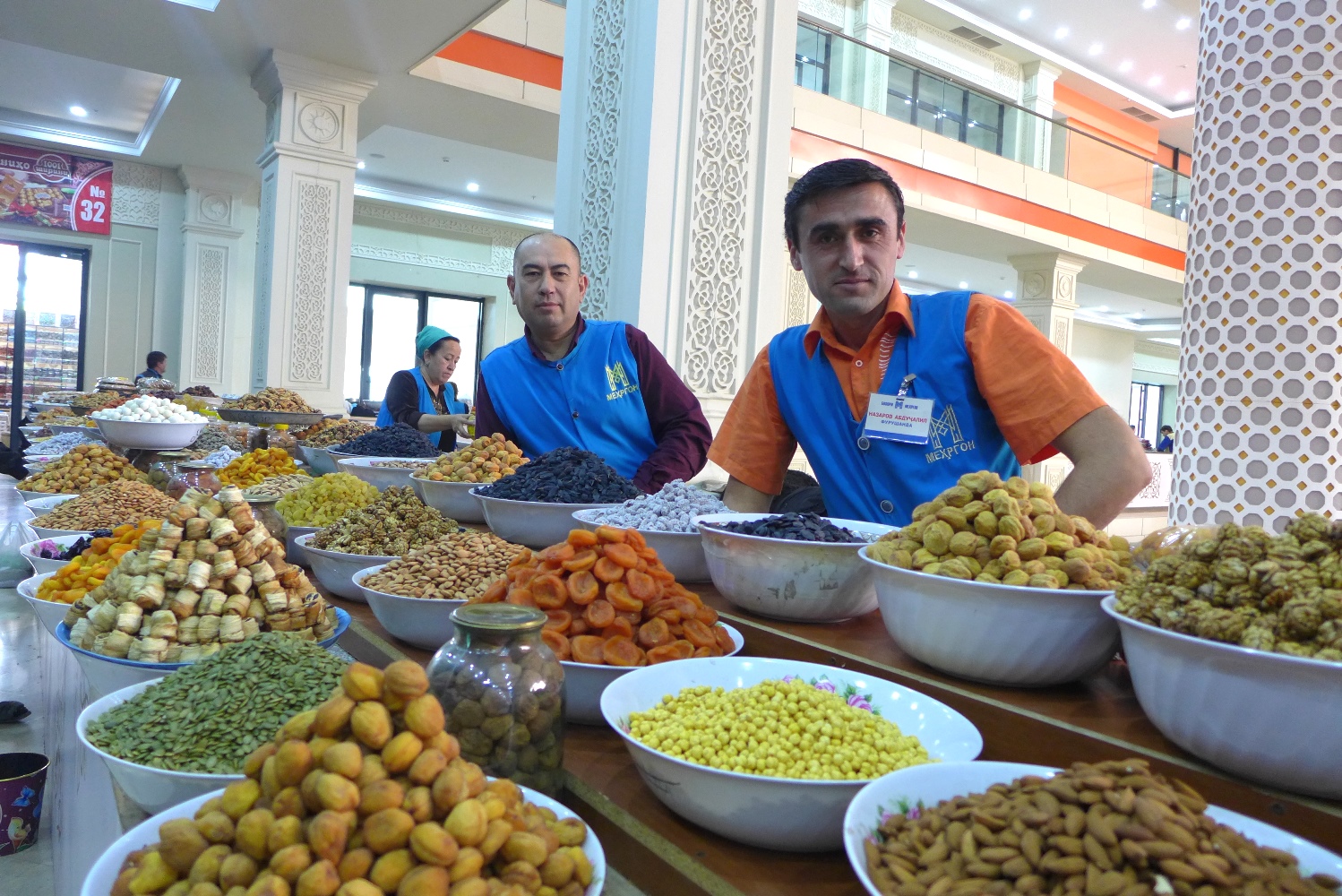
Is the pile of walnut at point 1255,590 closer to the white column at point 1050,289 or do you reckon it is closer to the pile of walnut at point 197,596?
the pile of walnut at point 197,596

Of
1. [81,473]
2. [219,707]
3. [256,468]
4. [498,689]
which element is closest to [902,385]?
[498,689]

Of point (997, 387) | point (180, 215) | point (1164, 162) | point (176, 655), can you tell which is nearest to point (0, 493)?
point (176, 655)

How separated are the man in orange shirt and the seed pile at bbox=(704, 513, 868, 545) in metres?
0.67

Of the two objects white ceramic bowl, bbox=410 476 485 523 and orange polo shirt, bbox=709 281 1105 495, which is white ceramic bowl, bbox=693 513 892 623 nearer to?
orange polo shirt, bbox=709 281 1105 495

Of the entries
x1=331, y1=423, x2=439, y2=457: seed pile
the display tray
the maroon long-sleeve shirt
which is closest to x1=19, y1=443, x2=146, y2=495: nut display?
x1=331, y1=423, x2=439, y2=457: seed pile

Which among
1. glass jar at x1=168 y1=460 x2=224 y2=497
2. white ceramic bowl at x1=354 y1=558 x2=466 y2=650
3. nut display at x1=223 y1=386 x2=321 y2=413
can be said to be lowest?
white ceramic bowl at x1=354 y1=558 x2=466 y2=650

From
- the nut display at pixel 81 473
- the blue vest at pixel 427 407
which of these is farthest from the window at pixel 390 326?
the nut display at pixel 81 473

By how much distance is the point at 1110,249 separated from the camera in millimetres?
11602

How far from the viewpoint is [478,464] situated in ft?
6.98

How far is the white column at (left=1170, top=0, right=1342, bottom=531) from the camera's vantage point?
2.77 m

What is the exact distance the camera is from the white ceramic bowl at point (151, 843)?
26.8 inches

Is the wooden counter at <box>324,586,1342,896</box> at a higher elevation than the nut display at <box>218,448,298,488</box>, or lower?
lower

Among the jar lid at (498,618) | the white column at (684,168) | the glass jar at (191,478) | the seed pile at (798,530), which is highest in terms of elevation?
the white column at (684,168)

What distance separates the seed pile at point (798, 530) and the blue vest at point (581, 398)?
5.38 ft
